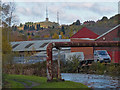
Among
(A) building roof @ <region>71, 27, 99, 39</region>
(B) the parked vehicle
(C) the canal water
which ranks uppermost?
(A) building roof @ <region>71, 27, 99, 39</region>

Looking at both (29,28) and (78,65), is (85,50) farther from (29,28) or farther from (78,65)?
(29,28)

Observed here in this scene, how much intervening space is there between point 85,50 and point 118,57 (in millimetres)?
10986

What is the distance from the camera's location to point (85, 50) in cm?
5328

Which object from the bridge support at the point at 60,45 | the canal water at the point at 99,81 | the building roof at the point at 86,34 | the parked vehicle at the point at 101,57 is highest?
the building roof at the point at 86,34

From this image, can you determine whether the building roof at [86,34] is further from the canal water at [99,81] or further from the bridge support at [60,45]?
the bridge support at [60,45]

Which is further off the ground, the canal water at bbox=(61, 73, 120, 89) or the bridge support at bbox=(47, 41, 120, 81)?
the bridge support at bbox=(47, 41, 120, 81)

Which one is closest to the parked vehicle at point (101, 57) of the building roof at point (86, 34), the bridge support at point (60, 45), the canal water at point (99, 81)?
the canal water at point (99, 81)

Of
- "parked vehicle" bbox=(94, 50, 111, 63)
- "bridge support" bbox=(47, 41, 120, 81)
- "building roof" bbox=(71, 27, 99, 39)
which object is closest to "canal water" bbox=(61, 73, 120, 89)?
"bridge support" bbox=(47, 41, 120, 81)

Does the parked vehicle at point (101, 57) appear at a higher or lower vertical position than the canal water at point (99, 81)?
higher

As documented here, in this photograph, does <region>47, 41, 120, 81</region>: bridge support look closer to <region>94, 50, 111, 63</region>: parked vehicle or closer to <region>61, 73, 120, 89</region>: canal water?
<region>61, 73, 120, 89</region>: canal water

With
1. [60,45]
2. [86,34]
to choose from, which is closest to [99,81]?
[60,45]

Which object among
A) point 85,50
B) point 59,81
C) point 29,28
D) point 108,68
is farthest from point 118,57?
point 29,28

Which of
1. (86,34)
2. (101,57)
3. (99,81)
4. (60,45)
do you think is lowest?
(99,81)

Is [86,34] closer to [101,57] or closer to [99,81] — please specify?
[101,57]
